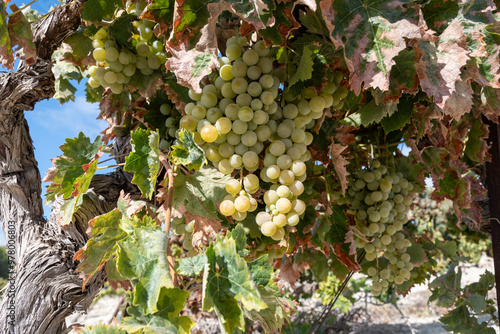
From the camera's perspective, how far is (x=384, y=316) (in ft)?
13.4

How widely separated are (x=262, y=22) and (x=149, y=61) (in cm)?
40

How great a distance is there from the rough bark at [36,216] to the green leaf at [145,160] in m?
0.48

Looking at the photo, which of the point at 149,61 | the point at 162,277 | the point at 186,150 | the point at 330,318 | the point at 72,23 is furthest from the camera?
the point at 330,318

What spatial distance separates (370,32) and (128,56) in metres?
0.56

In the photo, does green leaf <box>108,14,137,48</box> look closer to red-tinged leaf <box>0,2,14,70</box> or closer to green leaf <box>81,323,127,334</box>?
red-tinged leaf <box>0,2,14,70</box>

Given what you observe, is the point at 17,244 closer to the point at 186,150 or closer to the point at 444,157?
the point at 186,150

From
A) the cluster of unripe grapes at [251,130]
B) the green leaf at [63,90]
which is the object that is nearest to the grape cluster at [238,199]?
the cluster of unripe grapes at [251,130]

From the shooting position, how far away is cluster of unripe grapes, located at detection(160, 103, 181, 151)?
34.5 inches

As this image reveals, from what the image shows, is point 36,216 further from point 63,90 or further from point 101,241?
point 101,241

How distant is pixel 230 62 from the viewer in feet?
2.34

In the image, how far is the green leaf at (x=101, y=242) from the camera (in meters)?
0.72

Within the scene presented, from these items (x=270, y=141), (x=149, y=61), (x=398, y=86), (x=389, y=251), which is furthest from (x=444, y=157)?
(x=149, y=61)

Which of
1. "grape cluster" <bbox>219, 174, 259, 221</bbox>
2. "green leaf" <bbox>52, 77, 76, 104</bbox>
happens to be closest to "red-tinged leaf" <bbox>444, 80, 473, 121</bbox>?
"grape cluster" <bbox>219, 174, 259, 221</bbox>

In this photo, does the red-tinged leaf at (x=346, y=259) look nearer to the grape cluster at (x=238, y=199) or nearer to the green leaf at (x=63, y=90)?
the grape cluster at (x=238, y=199)
